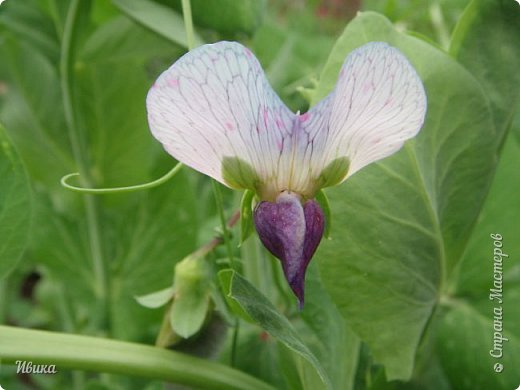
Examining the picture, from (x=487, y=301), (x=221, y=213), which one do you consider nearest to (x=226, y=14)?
(x=221, y=213)

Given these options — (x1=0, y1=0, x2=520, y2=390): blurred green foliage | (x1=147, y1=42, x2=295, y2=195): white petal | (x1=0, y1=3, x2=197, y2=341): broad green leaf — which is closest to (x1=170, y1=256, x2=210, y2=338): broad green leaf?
(x1=0, y1=0, x2=520, y2=390): blurred green foliage

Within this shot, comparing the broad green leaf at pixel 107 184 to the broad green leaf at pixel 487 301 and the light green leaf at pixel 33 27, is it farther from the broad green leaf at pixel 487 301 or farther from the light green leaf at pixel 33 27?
the broad green leaf at pixel 487 301

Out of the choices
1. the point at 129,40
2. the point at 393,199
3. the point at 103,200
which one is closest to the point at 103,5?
the point at 129,40

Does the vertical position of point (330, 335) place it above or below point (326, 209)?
below

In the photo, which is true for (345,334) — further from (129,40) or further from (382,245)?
(129,40)

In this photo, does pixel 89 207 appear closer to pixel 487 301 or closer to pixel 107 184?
pixel 107 184

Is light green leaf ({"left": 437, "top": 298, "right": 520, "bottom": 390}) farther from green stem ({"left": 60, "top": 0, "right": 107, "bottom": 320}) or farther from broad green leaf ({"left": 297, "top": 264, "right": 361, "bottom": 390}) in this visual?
green stem ({"left": 60, "top": 0, "right": 107, "bottom": 320})
